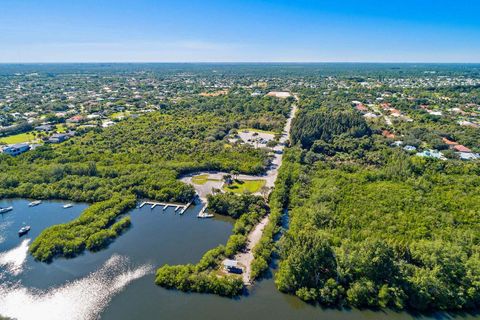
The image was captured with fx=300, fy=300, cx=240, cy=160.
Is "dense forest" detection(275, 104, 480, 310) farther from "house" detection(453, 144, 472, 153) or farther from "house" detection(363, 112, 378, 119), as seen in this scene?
"house" detection(363, 112, 378, 119)

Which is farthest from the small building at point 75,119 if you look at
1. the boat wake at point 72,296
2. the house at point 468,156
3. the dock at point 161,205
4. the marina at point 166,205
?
the house at point 468,156

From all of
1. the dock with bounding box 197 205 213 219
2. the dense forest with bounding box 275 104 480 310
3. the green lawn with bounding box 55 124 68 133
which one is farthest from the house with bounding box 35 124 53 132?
the dense forest with bounding box 275 104 480 310

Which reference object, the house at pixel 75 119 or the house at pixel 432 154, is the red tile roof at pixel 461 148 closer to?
the house at pixel 432 154

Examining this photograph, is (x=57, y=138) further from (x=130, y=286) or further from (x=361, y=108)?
Result: (x=361, y=108)

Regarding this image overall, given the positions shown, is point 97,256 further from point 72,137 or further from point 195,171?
point 72,137

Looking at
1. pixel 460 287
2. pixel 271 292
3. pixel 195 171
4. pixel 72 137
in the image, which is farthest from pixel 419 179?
pixel 72 137

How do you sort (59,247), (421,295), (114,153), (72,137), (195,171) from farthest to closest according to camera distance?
1. (72,137)
2. (114,153)
3. (195,171)
4. (59,247)
5. (421,295)
